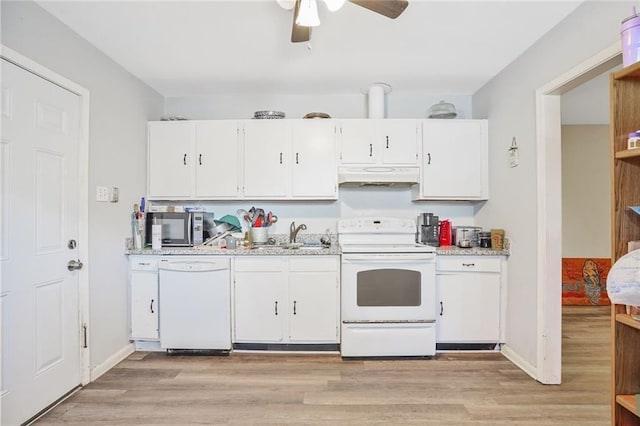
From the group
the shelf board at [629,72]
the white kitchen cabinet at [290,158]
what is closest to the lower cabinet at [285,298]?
the white kitchen cabinet at [290,158]

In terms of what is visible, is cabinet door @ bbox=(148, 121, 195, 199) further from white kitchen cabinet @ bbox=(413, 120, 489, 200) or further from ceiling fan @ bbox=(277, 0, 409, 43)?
white kitchen cabinet @ bbox=(413, 120, 489, 200)

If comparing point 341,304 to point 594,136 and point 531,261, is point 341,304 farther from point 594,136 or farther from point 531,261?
point 594,136

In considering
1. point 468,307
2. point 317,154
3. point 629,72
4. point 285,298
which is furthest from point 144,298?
point 629,72

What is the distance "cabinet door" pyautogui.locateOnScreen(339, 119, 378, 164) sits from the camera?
9.75ft

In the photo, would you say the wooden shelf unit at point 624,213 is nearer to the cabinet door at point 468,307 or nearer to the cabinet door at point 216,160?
the cabinet door at point 468,307

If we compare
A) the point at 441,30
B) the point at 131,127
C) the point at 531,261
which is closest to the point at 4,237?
the point at 131,127

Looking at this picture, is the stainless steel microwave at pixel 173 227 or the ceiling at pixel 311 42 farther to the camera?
the stainless steel microwave at pixel 173 227

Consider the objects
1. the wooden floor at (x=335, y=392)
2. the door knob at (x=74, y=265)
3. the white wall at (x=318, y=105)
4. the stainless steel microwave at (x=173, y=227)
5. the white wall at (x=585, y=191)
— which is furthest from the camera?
the white wall at (x=585, y=191)

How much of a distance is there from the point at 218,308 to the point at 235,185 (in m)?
1.11

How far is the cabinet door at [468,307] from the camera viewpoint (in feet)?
8.77

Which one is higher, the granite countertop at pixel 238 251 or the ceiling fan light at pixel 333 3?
the ceiling fan light at pixel 333 3

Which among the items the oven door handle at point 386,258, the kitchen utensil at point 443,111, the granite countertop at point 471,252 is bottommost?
the oven door handle at point 386,258

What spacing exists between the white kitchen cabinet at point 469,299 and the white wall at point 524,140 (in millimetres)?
104

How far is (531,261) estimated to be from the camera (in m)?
2.33
